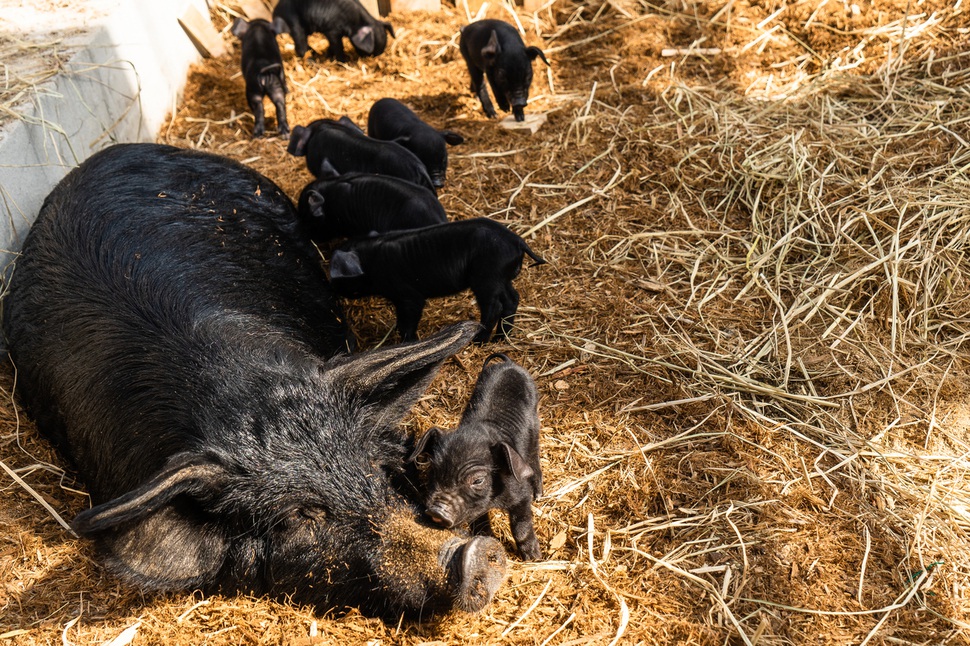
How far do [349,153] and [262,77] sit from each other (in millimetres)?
1346

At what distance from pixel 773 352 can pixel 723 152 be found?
1.63m

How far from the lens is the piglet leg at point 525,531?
2.98m

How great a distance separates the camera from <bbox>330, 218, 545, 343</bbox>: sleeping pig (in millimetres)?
3924

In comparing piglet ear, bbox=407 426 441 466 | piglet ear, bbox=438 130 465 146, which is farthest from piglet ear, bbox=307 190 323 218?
piglet ear, bbox=407 426 441 466

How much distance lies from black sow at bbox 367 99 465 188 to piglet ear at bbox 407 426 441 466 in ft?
8.55

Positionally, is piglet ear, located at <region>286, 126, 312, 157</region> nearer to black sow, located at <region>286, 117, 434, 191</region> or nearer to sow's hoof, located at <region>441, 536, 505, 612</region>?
black sow, located at <region>286, 117, 434, 191</region>

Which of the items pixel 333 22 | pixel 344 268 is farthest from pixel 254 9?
pixel 344 268

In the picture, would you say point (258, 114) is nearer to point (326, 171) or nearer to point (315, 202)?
point (326, 171)

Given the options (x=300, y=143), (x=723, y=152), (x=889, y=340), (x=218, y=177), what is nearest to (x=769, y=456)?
(x=889, y=340)

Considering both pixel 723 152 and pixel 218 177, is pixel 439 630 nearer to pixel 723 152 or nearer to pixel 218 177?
pixel 218 177

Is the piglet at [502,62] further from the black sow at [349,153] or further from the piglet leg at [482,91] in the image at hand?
the black sow at [349,153]

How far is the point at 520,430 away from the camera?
307 centimetres

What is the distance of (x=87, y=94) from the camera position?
4738mm

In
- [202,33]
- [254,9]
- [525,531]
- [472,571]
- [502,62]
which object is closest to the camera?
[472,571]
